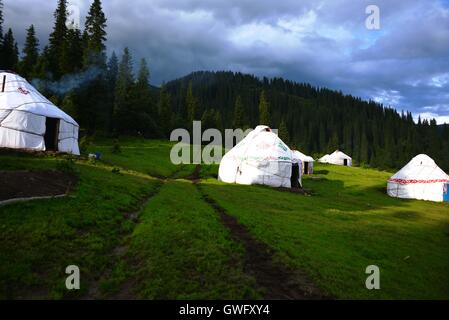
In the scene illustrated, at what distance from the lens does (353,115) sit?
191375mm

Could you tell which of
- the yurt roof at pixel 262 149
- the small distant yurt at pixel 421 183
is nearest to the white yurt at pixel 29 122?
the yurt roof at pixel 262 149

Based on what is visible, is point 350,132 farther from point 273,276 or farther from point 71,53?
point 273,276

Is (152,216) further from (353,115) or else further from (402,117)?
(402,117)

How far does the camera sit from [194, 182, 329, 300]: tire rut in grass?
8180mm

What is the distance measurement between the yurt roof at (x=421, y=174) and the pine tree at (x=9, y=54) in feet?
222

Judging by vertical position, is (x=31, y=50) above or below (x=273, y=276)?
above

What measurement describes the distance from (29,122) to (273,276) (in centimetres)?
2582

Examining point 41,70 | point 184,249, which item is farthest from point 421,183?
point 41,70

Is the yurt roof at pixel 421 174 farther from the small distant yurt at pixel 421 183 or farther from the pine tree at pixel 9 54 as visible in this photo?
the pine tree at pixel 9 54

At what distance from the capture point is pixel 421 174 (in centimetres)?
3744

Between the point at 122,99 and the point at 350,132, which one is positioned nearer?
the point at 122,99

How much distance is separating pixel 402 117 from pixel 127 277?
215988 millimetres

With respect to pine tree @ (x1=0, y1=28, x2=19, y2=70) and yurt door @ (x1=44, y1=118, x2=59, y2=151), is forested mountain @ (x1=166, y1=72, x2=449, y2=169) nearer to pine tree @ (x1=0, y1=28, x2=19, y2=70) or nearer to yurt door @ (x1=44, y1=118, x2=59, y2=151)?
pine tree @ (x1=0, y1=28, x2=19, y2=70)

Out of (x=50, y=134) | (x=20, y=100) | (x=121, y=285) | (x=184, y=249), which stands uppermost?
(x=20, y=100)
